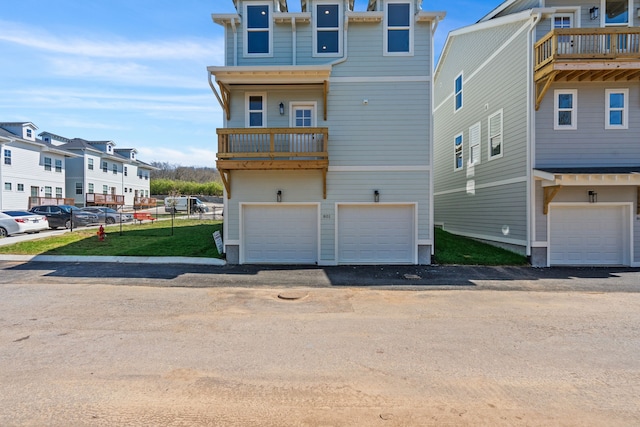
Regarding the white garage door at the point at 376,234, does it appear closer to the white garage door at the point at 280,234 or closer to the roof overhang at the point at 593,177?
the white garage door at the point at 280,234

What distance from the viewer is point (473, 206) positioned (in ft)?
48.2

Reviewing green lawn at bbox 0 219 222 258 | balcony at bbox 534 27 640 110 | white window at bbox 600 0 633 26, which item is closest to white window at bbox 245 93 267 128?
green lawn at bbox 0 219 222 258

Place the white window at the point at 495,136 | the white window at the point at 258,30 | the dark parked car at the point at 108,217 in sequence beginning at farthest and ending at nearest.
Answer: the dark parked car at the point at 108,217 < the white window at the point at 495,136 < the white window at the point at 258,30

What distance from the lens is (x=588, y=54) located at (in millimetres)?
9953

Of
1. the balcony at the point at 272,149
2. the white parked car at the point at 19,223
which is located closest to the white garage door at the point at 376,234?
the balcony at the point at 272,149

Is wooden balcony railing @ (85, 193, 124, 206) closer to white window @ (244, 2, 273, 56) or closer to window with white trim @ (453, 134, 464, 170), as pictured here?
white window @ (244, 2, 273, 56)

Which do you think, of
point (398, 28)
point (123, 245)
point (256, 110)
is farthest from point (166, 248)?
point (398, 28)

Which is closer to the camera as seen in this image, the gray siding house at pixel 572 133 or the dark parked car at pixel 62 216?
the gray siding house at pixel 572 133

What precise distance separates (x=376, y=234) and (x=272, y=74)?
6462 millimetres

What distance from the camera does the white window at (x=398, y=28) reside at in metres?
11.2

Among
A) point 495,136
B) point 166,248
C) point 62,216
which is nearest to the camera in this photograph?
point 166,248

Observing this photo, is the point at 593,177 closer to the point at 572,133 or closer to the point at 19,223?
the point at 572,133

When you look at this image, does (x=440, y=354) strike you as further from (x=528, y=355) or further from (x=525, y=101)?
(x=525, y=101)

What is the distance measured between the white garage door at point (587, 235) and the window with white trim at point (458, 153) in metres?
5.68
